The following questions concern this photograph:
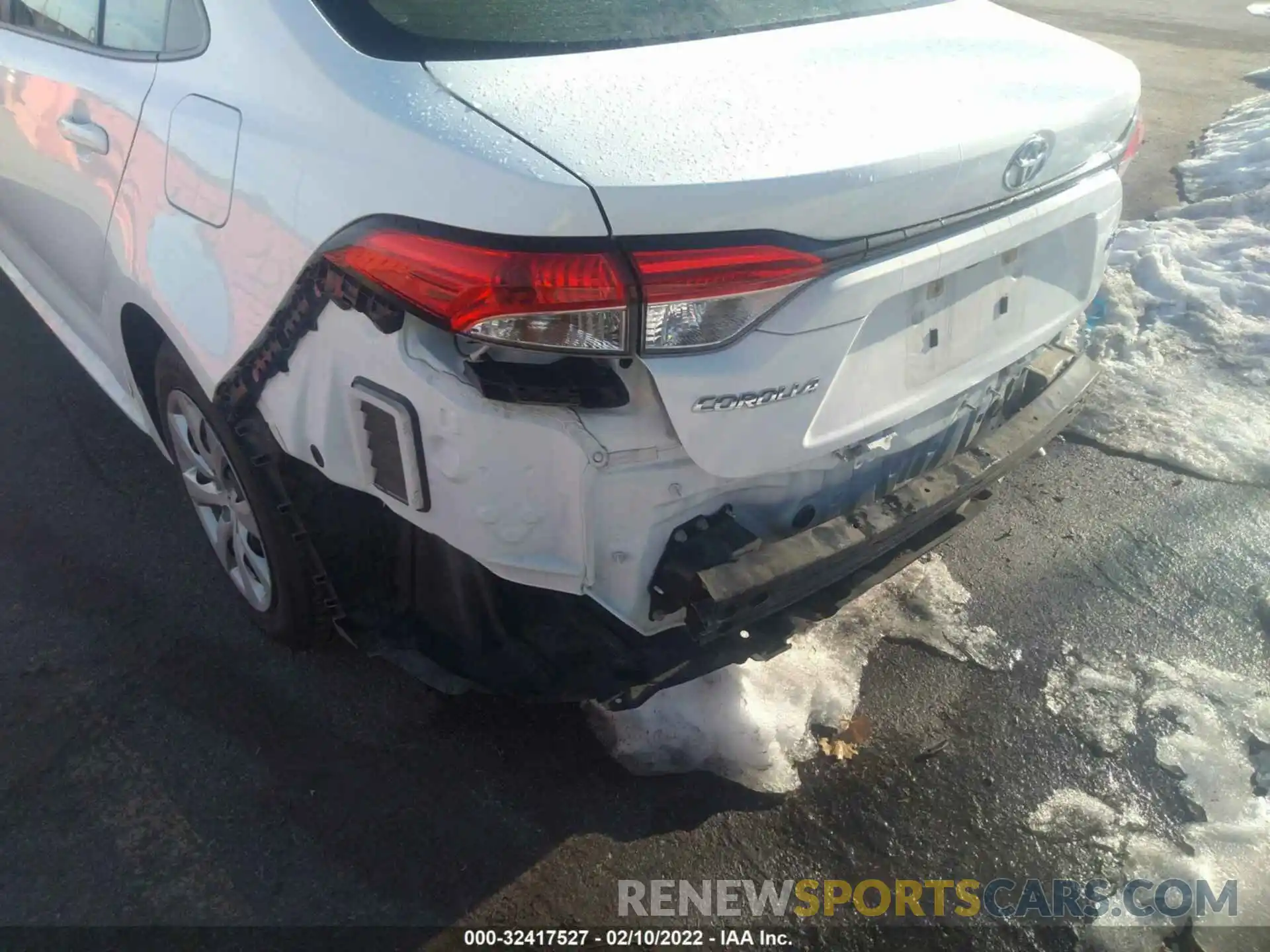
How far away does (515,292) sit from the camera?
5.27 feet

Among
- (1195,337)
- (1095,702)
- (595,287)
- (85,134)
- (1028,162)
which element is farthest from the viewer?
(1195,337)

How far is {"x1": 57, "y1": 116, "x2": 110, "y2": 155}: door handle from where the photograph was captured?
8.02ft

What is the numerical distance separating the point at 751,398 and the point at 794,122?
52 centimetres

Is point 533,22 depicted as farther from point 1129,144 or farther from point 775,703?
point 775,703

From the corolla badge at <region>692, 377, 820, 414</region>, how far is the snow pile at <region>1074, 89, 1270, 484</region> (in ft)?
8.53

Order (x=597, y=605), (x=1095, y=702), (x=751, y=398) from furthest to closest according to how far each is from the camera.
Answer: (x=1095, y=702) → (x=597, y=605) → (x=751, y=398)

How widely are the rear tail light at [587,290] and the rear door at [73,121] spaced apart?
1.16 m

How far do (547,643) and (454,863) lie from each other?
613 mm

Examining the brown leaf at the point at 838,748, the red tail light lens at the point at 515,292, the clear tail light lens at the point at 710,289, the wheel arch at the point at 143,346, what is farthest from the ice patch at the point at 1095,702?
the wheel arch at the point at 143,346

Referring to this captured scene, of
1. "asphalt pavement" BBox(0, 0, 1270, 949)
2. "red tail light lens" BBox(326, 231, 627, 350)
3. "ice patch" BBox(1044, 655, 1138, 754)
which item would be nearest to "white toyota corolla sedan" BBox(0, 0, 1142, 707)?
"red tail light lens" BBox(326, 231, 627, 350)

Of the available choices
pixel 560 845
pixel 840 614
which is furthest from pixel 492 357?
pixel 840 614

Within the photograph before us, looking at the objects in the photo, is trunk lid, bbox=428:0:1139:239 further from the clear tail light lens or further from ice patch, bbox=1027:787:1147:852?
ice patch, bbox=1027:787:1147:852

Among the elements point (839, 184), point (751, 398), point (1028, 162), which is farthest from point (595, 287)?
point (1028, 162)

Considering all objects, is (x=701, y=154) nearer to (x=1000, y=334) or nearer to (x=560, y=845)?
(x=1000, y=334)
